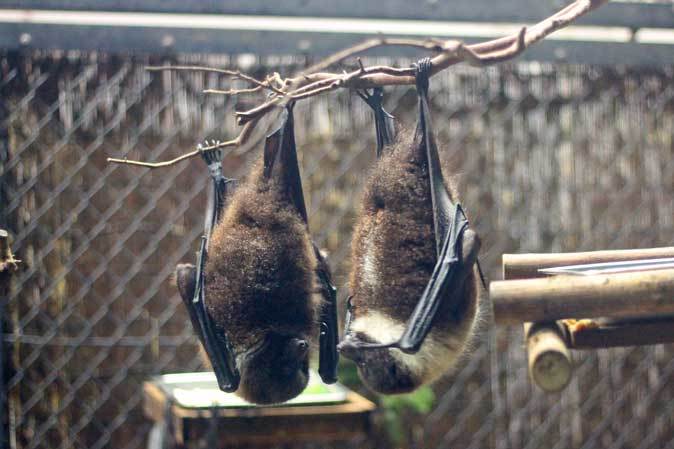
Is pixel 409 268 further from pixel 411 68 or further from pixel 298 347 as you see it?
pixel 411 68

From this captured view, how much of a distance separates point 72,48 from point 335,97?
3.10 ft

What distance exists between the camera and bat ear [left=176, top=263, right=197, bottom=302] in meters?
1.81

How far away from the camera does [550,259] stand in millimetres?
1616

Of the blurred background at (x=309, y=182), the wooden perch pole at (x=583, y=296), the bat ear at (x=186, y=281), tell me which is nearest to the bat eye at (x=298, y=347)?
the bat ear at (x=186, y=281)

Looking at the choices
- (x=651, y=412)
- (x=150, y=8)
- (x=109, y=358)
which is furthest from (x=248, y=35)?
(x=651, y=412)

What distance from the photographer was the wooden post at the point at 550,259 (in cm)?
161

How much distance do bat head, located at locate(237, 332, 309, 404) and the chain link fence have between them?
1.14 m

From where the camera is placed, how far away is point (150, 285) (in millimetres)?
3154

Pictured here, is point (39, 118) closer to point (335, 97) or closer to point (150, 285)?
point (150, 285)

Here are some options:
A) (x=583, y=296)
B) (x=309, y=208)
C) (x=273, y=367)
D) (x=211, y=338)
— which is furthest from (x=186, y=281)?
(x=309, y=208)

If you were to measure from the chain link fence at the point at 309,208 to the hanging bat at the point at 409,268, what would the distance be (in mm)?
1128

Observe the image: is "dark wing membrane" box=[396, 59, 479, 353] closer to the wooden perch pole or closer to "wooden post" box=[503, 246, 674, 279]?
"wooden post" box=[503, 246, 674, 279]

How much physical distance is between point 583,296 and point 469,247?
356mm

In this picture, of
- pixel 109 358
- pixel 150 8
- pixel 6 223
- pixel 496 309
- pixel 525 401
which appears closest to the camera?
pixel 496 309
